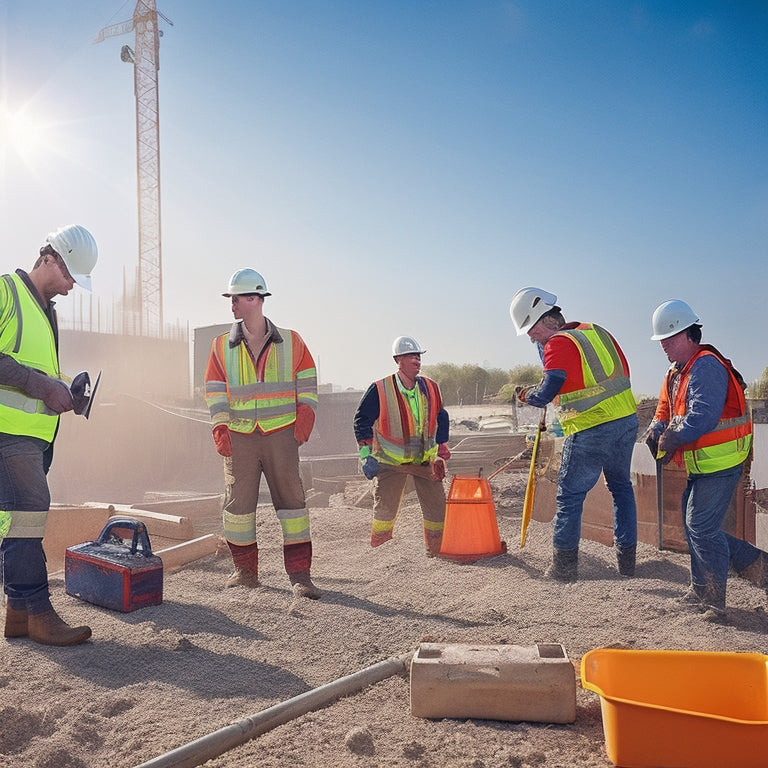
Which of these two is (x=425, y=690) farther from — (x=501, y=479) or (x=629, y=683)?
(x=501, y=479)

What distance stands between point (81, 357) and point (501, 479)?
28.7m

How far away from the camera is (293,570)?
4660 mm

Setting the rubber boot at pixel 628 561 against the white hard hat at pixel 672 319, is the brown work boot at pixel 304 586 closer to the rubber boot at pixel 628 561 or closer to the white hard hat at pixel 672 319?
the rubber boot at pixel 628 561

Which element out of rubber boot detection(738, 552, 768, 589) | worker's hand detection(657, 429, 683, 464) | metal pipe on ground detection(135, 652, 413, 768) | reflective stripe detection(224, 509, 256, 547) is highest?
worker's hand detection(657, 429, 683, 464)

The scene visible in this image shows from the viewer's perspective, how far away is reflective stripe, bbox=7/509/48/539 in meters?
3.58

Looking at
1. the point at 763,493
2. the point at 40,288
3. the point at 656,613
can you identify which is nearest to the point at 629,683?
the point at 656,613

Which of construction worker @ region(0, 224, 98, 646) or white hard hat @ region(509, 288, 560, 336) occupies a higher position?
white hard hat @ region(509, 288, 560, 336)

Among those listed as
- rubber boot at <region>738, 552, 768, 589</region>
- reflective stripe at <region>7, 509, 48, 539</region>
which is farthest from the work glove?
rubber boot at <region>738, 552, 768, 589</region>

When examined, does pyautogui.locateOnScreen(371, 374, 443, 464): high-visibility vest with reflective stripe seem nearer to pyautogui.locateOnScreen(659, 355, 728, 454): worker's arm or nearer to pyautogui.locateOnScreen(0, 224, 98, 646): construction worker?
pyautogui.locateOnScreen(659, 355, 728, 454): worker's arm

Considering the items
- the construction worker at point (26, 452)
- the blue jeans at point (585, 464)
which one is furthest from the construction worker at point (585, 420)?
the construction worker at point (26, 452)

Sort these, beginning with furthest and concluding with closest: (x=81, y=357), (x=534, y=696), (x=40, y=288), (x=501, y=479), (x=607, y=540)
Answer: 1. (x=81, y=357)
2. (x=501, y=479)
3. (x=607, y=540)
4. (x=40, y=288)
5. (x=534, y=696)

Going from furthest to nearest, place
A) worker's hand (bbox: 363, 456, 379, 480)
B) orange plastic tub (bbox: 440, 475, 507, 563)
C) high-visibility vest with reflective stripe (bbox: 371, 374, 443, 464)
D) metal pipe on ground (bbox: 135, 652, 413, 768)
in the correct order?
high-visibility vest with reflective stripe (bbox: 371, 374, 443, 464) → worker's hand (bbox: 363, 456, 379, 480) → orange plastic tub (bbox: 440, 475, 507, 563) → metal pipe on ground (bbox: 135, 652, 413, 768)

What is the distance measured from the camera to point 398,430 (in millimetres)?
5898

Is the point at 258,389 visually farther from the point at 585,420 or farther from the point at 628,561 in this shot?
the point at 628,561
